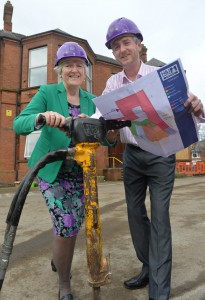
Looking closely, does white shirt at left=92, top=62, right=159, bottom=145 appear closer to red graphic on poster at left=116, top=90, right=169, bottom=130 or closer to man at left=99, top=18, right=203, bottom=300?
man at left=99, top=18, right=203, bottom=300

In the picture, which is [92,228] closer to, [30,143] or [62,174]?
[62,174]

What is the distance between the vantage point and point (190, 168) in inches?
881

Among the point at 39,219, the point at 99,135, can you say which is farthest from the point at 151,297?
the point at 39,219

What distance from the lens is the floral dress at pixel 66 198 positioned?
2125mm

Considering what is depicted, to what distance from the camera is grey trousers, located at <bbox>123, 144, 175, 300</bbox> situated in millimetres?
2096

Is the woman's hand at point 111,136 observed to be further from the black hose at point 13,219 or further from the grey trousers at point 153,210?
the black hose at point 13,219

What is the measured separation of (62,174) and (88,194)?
27.1 inches

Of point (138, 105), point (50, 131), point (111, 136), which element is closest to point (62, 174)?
point (50, 131)

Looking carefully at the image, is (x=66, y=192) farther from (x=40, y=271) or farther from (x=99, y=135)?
(x=40, y=271)

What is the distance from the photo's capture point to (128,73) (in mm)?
2461

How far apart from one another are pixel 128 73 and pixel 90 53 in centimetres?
1532

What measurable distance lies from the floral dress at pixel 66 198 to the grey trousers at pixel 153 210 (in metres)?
0.49

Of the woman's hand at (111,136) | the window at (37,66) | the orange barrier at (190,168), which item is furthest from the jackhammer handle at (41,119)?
the orange barrier at (190,168)

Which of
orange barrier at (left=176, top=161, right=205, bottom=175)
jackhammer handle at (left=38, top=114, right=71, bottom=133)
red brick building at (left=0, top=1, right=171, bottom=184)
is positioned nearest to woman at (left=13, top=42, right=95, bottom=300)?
jackhammer handle at (left=38, top=114, right=71, bottom=133)
